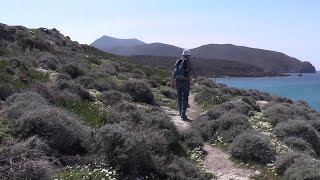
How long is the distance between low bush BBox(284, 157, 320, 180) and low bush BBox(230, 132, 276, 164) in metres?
1.01

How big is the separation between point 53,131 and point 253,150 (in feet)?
16.7

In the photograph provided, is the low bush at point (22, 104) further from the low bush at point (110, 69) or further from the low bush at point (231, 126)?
the low bush at point (110, 69)

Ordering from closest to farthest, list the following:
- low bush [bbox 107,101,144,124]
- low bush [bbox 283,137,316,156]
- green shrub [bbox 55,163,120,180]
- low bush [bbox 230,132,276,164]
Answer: green shrub [bbox 55,163,120,180]
low bush [bbox 230,132,276,164]
low bush [bbox 107,101,144,124]
low bush [bbox 283,137,316,156]

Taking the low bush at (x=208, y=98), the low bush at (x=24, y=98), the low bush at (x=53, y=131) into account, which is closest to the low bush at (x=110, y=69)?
the low bush at (x=208, y=98)

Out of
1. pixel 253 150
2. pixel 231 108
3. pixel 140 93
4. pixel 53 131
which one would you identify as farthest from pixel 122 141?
pixel 140 93

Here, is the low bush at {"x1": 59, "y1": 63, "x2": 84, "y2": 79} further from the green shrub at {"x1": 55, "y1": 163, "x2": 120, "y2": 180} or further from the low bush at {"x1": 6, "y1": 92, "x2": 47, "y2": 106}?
the green shrub at {"x1": 55, "y1": 163, "x2": 120, "y2": 180}

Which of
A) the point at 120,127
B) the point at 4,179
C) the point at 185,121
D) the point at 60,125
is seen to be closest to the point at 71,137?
the point at 60,125

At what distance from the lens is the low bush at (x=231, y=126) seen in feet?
45.2

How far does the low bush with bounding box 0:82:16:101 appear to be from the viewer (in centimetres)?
1406

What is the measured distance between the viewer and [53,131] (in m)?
9.83

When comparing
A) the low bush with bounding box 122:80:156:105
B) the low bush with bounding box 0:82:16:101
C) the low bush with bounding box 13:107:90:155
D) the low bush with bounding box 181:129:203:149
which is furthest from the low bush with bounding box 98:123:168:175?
the low bush with bounding box 122:80:156:105

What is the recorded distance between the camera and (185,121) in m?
16.5

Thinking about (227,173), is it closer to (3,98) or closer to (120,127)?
(120,127)

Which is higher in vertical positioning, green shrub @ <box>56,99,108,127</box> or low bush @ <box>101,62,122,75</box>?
low bush @ <box>101,62,122,75</box>
